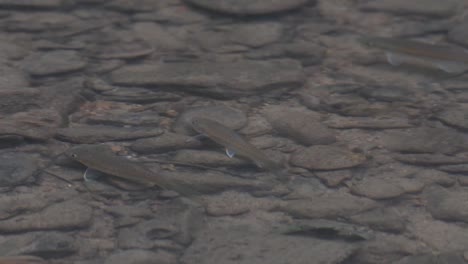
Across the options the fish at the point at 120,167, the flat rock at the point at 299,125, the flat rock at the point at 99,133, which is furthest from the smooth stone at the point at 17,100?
the flat rock at the point at 299,125

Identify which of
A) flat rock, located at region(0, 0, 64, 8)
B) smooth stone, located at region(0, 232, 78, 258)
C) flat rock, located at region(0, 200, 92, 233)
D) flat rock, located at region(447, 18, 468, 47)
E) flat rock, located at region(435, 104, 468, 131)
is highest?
flat rock, located at region(447, 18, 468, 47)

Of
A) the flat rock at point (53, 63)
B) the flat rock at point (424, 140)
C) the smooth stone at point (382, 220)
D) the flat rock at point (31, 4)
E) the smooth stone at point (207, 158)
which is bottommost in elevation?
the smooth stone at point (382, 220)

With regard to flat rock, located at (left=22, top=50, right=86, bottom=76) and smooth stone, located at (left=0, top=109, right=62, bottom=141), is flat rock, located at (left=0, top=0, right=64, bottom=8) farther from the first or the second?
smooth stone, located at (left=0, top=109, right=62, bottom=141)

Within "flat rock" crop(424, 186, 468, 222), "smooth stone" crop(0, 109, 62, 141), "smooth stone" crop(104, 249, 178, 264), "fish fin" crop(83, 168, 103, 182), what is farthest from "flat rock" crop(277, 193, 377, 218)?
"smooth stone" crop(0, 109, 62, 141)

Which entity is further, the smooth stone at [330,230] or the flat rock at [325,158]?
the flat rock at [325,158]

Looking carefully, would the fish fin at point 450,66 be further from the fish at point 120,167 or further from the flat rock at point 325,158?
the fish at point 120,167

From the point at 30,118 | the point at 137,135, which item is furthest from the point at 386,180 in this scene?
the point at 30,118

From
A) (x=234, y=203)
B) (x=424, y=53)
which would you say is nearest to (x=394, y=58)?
(x=424, y=53)
